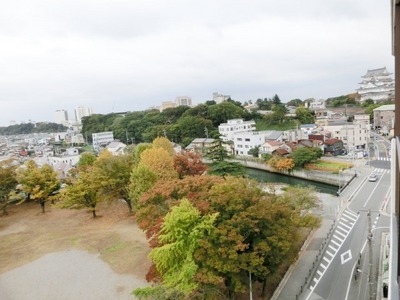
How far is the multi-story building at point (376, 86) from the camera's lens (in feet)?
204

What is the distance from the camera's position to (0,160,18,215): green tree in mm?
24528

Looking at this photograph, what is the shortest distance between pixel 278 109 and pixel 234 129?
10.2m

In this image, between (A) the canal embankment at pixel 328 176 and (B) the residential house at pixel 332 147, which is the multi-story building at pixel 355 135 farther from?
(A) the canal embankment at pixel 328 176

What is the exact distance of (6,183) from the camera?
24656 mm

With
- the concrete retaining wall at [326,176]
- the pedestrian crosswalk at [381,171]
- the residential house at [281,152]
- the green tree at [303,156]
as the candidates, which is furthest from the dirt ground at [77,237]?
the pedestrian crosswalk at [381,171]

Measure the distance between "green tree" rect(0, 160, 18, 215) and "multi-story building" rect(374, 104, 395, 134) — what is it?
157 feet

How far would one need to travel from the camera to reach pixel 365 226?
56.2 ft

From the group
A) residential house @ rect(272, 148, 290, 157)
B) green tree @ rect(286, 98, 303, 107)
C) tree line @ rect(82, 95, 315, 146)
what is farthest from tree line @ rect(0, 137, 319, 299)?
green tree @ rect(286, 98, 303, 107)

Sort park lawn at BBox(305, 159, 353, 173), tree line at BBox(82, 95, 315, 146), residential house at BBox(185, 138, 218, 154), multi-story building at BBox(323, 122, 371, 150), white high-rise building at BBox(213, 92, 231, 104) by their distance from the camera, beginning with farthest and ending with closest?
white high-rise building at BBox(213, 92, 231, 104) < tree line at BBox(82, 95, 315, 146) < residential house at BBox(185, 138, 218, 154) < multi-story building at BBox(323, 122, 371, 150) < park lawn at BBox(305, 159, 353, 173)

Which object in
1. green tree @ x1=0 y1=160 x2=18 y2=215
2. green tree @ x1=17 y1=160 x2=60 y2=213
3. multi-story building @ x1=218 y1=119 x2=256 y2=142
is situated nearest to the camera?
green tree @ x1=17 y1=160 x2=60 y2=213

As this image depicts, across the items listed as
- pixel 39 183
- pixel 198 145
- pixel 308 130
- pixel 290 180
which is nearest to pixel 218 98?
pixel 198 145

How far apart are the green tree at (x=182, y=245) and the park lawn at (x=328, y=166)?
23724mm

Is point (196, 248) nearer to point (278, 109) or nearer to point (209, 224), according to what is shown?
point (209, 224)

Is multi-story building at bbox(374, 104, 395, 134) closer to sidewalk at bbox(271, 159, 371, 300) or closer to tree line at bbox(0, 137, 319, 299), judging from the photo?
sidewalk at bbox(271, 159, 371, 300)
